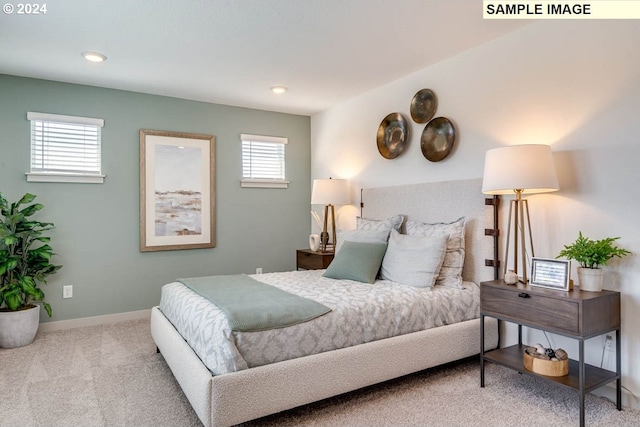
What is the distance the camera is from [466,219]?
319 centimetres

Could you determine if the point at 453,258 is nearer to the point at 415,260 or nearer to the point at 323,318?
the point at 415,260

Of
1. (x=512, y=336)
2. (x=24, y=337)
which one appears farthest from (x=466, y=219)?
(x=24, y=337)

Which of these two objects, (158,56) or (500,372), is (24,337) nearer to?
(158,56)

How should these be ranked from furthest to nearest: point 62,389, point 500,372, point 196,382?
point 500,372 < point 62,389 < point 196,382

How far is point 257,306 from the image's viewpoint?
2.25 metres

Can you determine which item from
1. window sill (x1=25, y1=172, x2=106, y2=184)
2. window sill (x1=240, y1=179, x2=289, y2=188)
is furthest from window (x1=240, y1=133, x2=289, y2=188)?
window sill (x1=25, y1=172, x2=106, y2=184)

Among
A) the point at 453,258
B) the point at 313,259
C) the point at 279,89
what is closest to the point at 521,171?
the point at 453,258

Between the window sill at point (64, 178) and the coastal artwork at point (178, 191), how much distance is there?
0.57 metres

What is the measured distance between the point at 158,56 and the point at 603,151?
10.8ft

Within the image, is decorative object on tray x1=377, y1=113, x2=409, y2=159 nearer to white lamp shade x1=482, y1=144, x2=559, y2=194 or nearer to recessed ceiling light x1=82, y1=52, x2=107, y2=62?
white lamp shade x1=482, y1=144, x2=559, y2=194

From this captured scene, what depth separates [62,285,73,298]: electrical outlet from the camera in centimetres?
392

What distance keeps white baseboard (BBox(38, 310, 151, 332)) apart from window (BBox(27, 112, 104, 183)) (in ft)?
4.57

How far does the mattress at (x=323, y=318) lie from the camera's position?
2025mm

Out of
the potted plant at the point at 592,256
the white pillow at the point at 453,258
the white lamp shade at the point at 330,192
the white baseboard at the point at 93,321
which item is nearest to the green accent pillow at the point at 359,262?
the white pillow at the point at 453,258
